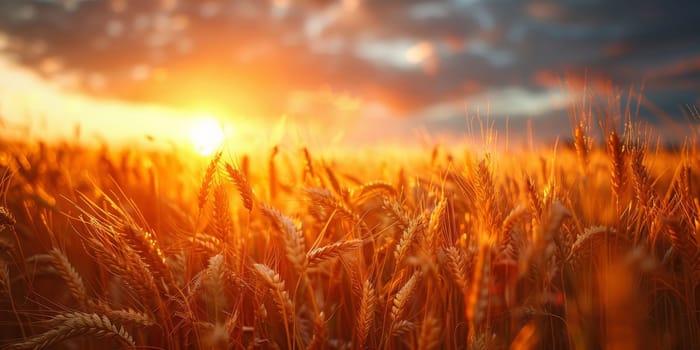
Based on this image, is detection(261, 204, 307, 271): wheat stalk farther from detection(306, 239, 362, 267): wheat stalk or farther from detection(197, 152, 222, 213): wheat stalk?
detection(197, 152, 222, 213): wheat stalk

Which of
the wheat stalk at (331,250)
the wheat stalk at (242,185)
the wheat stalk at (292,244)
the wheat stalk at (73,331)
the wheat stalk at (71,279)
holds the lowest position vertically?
the wheat stalk at (73,331)

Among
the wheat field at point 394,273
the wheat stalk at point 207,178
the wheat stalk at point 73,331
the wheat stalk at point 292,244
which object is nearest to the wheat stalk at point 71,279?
the wheat field at point 394,273

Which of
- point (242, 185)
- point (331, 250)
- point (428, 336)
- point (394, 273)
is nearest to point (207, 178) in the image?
point (242, 185)

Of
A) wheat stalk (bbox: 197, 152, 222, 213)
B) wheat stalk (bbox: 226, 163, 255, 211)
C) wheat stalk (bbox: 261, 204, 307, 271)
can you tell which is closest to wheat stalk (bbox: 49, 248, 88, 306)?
wheat stalk (bbox: 197, 152, 222, 213)

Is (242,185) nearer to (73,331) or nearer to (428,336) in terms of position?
(73,331)

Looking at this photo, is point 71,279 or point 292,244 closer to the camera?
point 292,244

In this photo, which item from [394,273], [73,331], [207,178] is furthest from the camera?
[207,178]

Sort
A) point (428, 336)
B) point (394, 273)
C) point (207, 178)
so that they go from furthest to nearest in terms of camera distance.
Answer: point (207, 178) → point (394, 273) → point (428, 336)

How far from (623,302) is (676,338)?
3.86ft

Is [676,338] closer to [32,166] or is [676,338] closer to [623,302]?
[623,302]

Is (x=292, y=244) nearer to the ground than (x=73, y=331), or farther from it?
farther from it

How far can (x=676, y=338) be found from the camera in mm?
1489

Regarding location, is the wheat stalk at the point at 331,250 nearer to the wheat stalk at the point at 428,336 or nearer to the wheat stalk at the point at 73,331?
the wheat stalk at the point at 428,336

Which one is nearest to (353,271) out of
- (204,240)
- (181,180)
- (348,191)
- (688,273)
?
(348,191)
